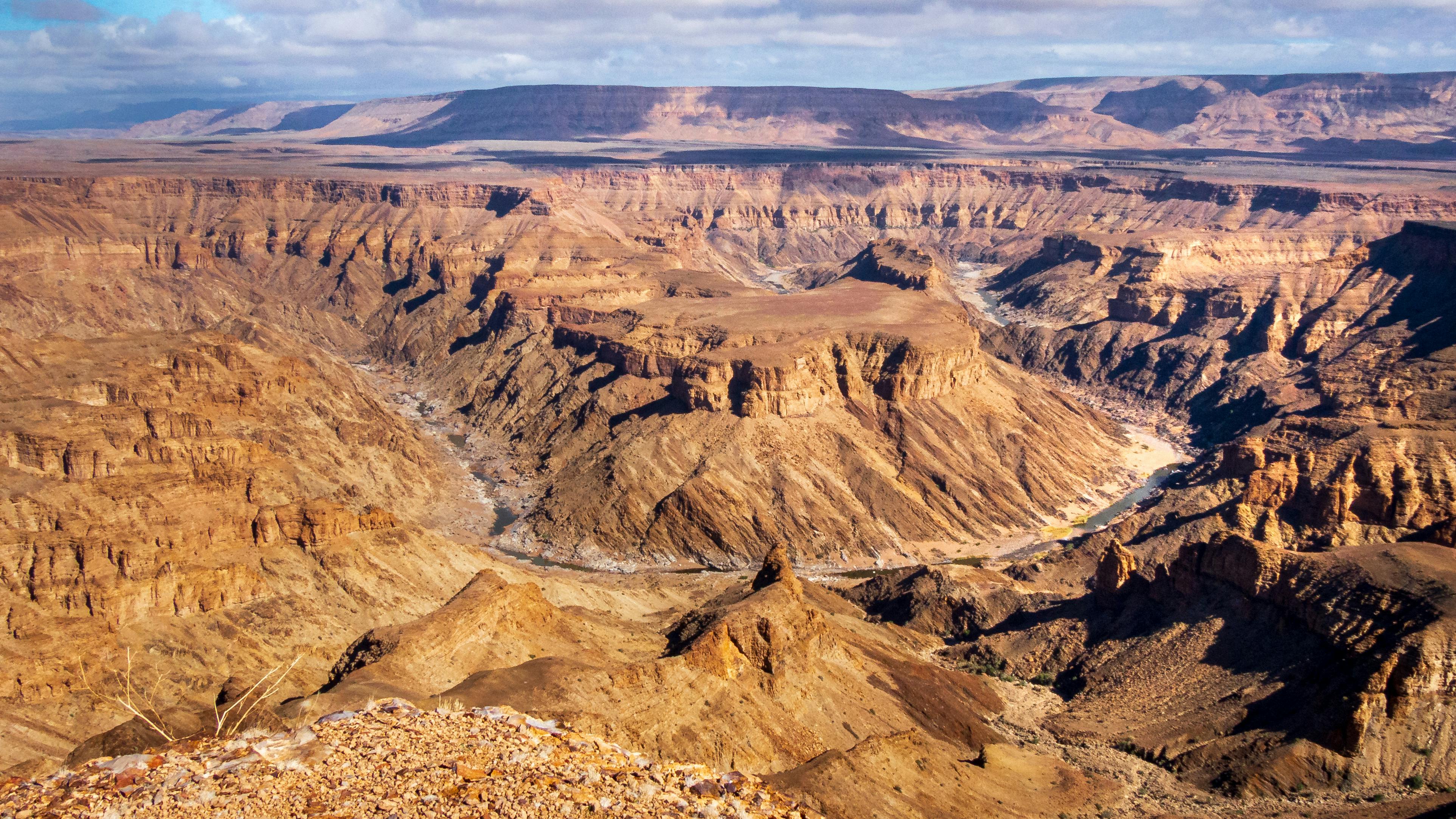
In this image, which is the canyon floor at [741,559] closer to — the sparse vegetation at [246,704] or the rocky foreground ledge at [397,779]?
the rocky foreground ledge at [397,779]

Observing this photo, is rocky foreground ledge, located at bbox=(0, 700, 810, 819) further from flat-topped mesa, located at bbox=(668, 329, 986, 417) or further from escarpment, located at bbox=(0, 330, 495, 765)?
flat-topped mesa, located at bbox=(668, 329, 986, 417)

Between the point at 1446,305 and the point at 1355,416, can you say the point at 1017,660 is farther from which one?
the point at 1446,305

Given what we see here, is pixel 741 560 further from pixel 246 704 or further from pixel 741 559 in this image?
pixel 246 704

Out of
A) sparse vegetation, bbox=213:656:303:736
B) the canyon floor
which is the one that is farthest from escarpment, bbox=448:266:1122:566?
sparse vegetation, bbox=213:656:303:736

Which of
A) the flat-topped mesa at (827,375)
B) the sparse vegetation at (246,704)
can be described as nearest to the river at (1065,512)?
the flat-topped mesa at (827,375)

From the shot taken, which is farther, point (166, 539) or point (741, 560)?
point (741, 560)

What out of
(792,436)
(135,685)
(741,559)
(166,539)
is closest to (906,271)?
(792,436)
